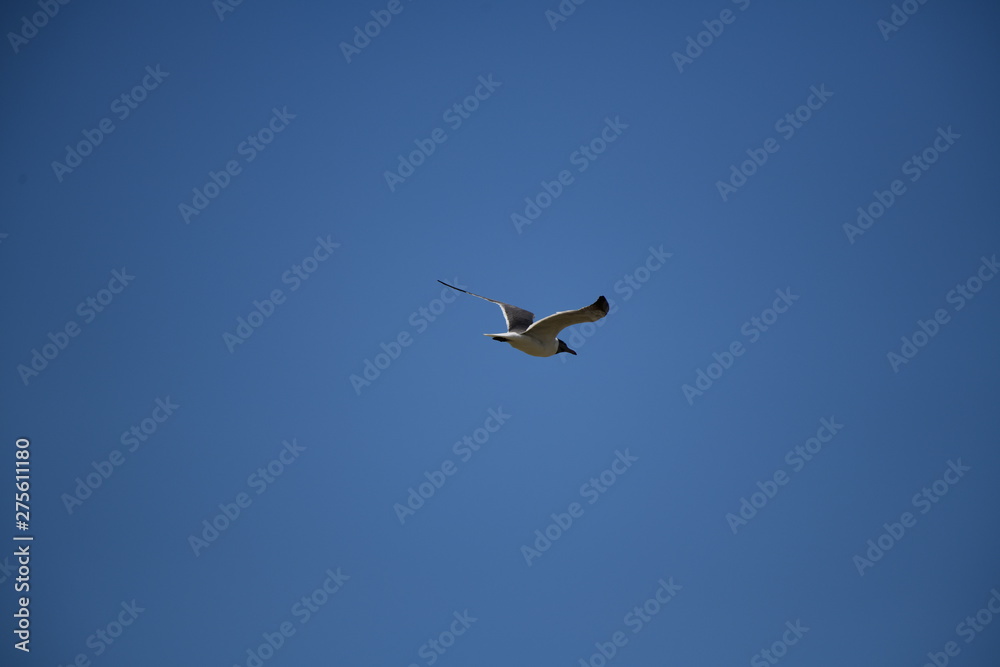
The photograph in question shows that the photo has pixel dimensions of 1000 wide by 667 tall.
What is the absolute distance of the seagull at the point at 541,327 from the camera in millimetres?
20580

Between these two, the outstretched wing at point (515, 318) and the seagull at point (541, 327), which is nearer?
the seagull at point (541, 327)

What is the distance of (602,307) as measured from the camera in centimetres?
2016

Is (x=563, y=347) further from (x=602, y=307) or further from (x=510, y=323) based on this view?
(x=602, y=307)

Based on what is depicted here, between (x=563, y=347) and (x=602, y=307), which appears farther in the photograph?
(x=563, y=347)

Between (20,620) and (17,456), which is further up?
(17,456)

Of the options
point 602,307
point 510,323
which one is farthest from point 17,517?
point 602,307

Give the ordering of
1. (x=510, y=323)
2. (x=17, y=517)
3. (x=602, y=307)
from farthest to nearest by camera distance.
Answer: (x=17, y=517) < (x=510, y=323) < (x=602, y=307)

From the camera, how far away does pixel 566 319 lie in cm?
2156

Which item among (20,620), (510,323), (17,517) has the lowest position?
(20,620)

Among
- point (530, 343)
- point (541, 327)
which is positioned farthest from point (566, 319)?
point (530, 343)

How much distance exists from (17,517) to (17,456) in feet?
6.73

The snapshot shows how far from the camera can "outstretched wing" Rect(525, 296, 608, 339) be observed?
20203 mm

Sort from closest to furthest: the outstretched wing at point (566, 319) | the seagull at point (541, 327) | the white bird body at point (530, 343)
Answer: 1. the outstretched wing at point (566, 319)
2. the seagull at point (541, 327)
3. the white bird body at point (530, 343)

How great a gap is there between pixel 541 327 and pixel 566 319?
1103 mm
